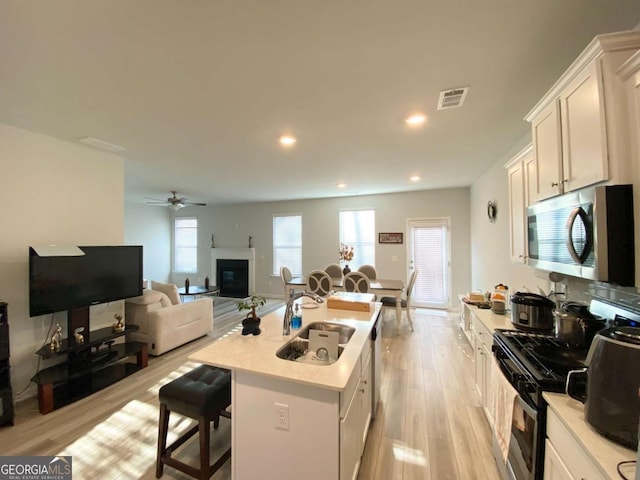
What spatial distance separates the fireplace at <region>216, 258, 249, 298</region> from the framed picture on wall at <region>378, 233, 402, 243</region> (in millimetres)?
3891

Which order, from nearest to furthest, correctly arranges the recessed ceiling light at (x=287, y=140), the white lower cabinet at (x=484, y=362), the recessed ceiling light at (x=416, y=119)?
the white lower cabinet at (x=484, y=362) < the recessed ceiling light at (x=416, y=119) < the recessed ceiling light at (x=287, y=140)

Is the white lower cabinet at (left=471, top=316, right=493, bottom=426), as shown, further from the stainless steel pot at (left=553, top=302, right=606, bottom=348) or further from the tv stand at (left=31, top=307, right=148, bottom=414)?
the tv stand at (left=31, top=307, right=148, bottom=414)

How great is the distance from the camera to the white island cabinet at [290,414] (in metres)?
1.29

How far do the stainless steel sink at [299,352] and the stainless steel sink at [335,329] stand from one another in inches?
2.5

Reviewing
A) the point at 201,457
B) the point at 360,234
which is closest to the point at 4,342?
the point at 201,457

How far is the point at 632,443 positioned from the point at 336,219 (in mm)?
6192

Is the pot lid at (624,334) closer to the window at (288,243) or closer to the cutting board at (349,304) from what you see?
the cutting board at (349,304)

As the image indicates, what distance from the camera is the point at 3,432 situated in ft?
7.09

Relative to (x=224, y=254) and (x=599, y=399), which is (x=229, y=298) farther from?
(x=599, y=399)

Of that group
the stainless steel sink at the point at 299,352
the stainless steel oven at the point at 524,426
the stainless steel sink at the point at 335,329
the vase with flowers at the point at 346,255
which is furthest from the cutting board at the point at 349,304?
the vase with flowers at the point at 346,255

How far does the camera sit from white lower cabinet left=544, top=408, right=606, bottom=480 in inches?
35.9

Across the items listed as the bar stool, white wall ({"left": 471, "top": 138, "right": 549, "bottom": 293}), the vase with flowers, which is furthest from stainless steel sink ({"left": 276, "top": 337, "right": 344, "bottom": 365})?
A: the vase with flowers

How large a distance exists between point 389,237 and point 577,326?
16.1 feet

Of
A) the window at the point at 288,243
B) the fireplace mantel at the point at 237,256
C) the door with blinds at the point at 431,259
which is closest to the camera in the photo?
the door with blinds at the point at 431,259
